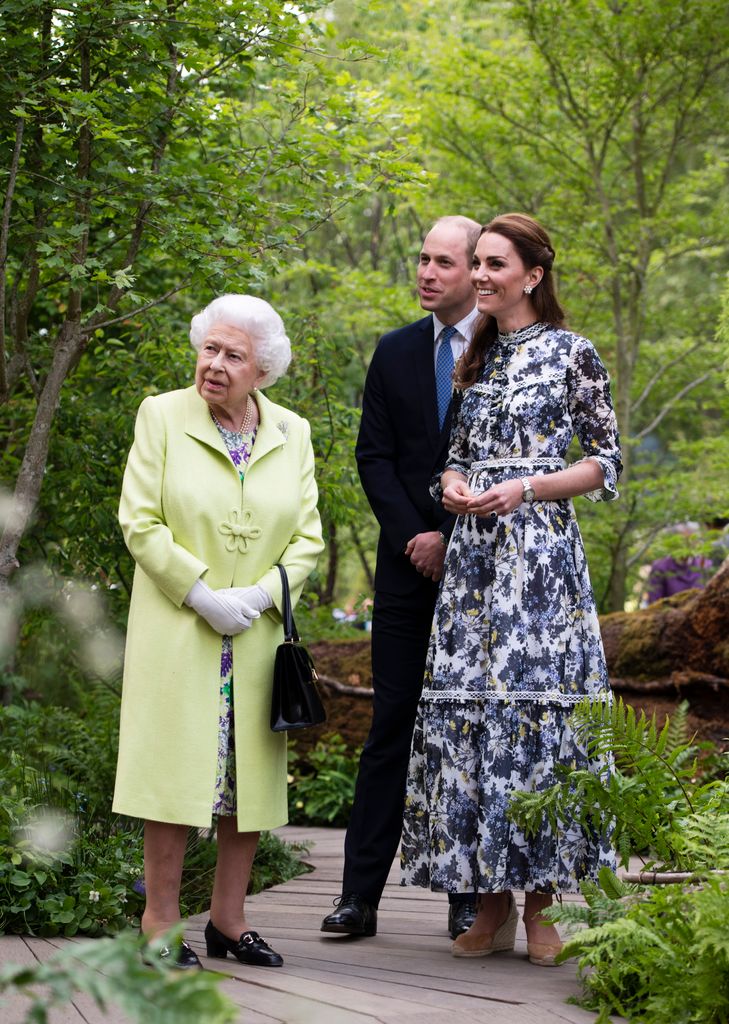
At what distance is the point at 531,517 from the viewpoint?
3.67 metres

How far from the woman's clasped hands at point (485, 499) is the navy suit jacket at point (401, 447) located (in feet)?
1.18

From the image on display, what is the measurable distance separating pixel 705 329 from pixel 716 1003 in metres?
10.1

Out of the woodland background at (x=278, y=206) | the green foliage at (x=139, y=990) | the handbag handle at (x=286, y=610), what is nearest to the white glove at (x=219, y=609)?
the handbag handle at (x=286, y=610)

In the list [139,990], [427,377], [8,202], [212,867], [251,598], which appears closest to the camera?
[139,990]

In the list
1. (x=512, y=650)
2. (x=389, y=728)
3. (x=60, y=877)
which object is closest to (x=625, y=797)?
(x=512, y=650)

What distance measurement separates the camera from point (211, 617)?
345 centimetres

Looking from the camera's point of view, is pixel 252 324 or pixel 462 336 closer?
pixel 252 324

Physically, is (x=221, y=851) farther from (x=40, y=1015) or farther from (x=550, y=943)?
(x=40, y=1015)

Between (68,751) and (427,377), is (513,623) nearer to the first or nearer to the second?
(427,377)

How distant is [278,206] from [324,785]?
334 cm

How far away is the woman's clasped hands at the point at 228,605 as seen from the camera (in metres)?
3.42

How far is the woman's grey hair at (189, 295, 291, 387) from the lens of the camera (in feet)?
11.9

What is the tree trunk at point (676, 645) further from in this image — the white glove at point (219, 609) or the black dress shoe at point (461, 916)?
the white glove at point (219, 609)

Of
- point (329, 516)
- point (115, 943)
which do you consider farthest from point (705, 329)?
point (115, 943)
